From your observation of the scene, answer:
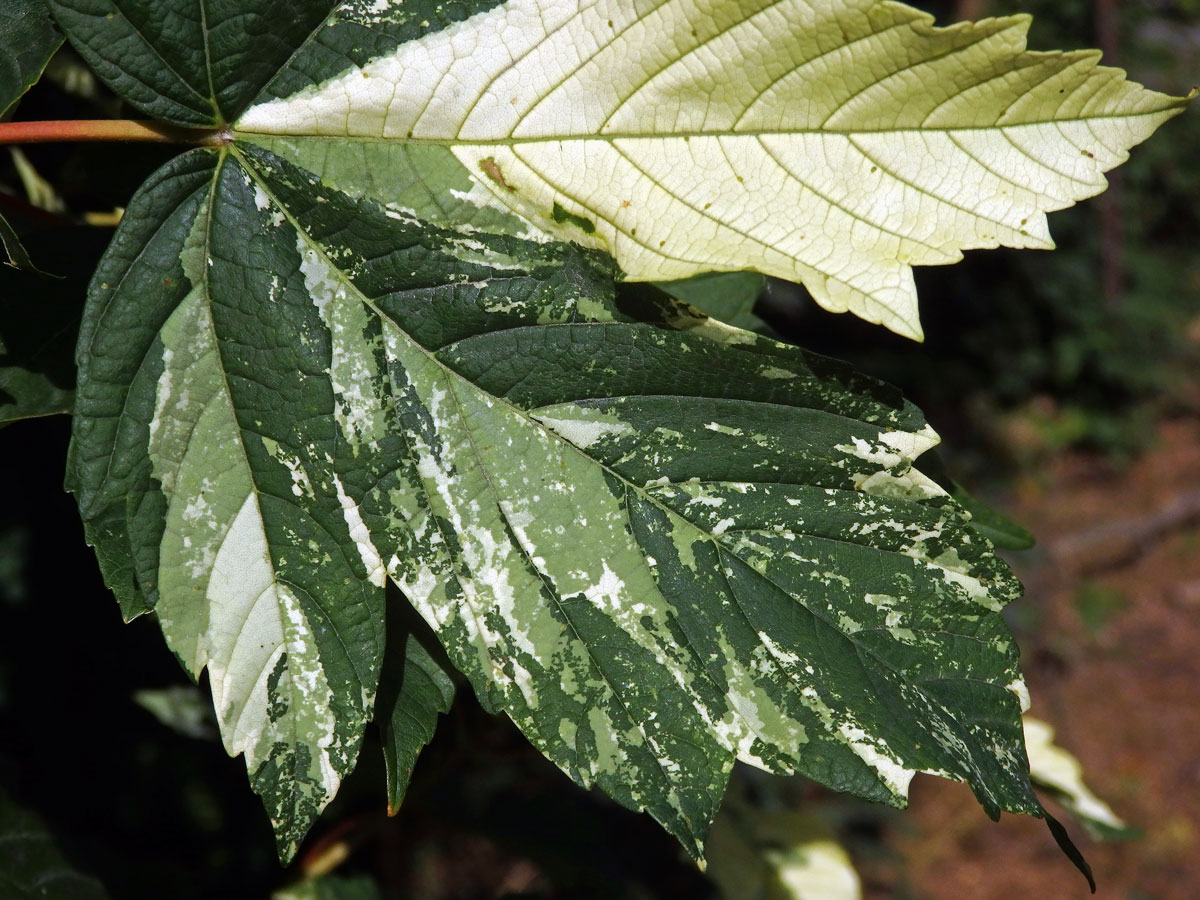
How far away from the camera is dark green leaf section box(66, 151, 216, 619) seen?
0.64 meters

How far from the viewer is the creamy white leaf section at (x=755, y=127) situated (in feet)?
1.98

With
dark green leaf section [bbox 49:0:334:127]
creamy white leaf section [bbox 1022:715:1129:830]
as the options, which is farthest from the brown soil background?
dark green leaf section [bbox 49:0:334:127]

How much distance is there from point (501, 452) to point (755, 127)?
11.5 inches

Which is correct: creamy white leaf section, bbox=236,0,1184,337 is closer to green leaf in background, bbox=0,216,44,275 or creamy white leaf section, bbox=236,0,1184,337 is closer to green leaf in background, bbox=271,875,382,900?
green leaf in background, bbox=0,216,44,275

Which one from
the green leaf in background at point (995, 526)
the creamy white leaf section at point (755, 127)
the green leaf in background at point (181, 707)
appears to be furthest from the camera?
the green leaf in background at point (181, 707)

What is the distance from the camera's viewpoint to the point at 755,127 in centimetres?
64

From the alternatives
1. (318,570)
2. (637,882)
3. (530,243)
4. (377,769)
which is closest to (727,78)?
(530,243)

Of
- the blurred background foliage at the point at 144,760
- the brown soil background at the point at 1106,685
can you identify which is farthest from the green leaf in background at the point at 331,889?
the brown soil background at the point at 1106,685

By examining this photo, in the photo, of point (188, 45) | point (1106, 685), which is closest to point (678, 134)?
point (188, 45)

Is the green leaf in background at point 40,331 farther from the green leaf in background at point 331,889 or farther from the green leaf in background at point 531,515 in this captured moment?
the green leaf in background at point 331,889

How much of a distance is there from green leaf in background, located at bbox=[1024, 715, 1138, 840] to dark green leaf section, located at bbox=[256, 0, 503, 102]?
1.10 meters

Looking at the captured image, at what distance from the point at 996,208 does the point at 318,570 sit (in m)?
0.55

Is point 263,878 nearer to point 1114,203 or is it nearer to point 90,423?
point 90,423

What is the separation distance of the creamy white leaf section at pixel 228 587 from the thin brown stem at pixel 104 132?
7cm
